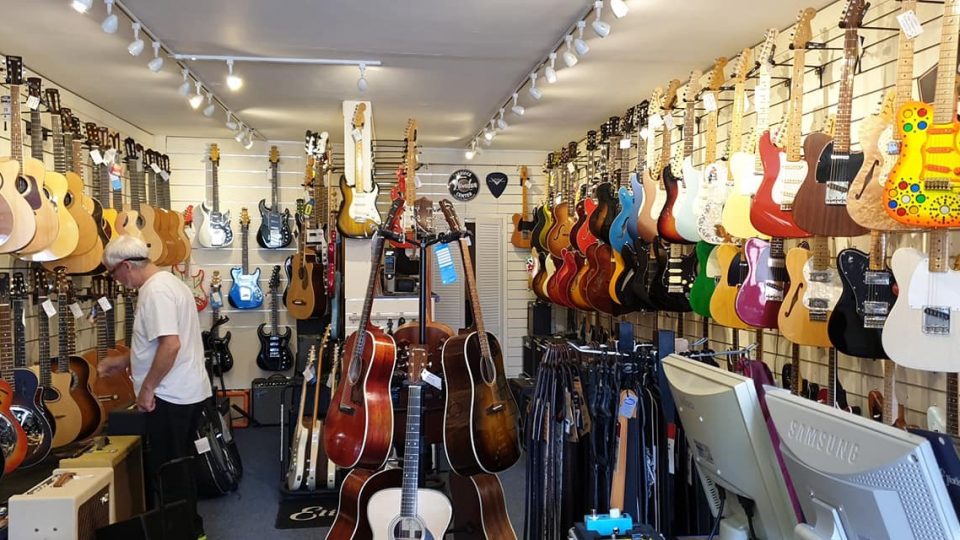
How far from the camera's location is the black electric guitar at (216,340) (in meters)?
6.84

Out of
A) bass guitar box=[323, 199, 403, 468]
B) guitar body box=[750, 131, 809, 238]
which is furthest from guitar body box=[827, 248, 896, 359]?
bass guitar box=[323, 199, 403, 468]

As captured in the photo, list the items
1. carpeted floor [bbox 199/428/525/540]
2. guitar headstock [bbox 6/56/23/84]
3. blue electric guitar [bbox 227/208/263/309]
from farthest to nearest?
1. blue electric guitar [bbox 227/208/263/309]
2. carpeted floor [bbox 199/428/525/540]
3. guitar headstock [bbox 6/56/23/84]

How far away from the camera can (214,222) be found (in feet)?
22.9

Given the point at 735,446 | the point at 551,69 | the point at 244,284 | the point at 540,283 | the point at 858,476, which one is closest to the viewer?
the point at 858,476

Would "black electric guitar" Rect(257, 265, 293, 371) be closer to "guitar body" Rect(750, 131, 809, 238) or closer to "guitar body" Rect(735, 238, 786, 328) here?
"guitar body" Rect(735, 238, 786, 328)

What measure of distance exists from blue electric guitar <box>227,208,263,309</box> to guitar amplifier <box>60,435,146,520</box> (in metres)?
3.21

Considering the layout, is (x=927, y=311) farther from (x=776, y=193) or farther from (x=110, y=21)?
(x=110, y=21)

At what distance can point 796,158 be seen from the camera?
3.07 meters

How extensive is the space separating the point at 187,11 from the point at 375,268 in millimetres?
1781

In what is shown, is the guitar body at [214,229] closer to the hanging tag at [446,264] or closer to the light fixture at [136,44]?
the light fixture at [136,44]

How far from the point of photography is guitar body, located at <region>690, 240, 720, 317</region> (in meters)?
3.65

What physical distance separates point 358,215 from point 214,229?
2.48 meters

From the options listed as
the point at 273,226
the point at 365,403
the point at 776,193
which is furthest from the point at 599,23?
the point at 273,226

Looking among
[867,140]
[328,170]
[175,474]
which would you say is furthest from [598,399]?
[328,170]
